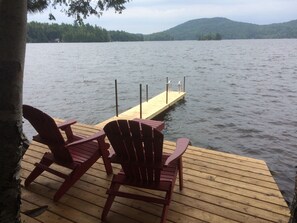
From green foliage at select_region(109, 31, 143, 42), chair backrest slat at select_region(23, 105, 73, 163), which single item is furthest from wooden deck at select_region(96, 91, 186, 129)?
green foliage at select_region(109, 31, 143, 42)

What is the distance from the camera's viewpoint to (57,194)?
3023 millimetres

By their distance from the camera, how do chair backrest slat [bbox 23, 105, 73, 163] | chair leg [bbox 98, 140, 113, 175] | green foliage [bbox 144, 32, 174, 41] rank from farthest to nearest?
green foliage [bbox 144, 32, 174, 41] < chair leg [bbox 98, 140, 113, 175] < chair backrest slat [bbox 23, 105, 73, 163]

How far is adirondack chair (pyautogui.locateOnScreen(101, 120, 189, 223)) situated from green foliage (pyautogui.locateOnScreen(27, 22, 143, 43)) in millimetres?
35341

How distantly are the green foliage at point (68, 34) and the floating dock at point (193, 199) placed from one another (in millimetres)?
34665

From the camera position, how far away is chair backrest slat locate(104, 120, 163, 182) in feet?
8.37

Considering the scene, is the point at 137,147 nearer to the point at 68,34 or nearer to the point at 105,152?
the point at 105,152

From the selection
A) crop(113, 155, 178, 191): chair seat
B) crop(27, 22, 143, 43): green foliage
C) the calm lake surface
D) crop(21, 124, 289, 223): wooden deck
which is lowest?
the calm lake surface

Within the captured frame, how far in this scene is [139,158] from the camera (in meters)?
2.68

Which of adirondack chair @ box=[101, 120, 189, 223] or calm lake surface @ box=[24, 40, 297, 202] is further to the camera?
calm lake surface @ box=[24, 40, 297, 202]

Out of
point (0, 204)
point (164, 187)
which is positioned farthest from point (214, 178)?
point (0, 204)

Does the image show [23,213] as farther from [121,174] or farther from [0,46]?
[0,46]

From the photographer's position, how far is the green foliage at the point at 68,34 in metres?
64.1

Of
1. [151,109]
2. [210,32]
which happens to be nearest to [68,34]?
[151,109]

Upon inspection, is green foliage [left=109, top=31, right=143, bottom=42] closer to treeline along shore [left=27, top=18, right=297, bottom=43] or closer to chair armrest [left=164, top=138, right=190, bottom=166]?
treeline along shore [left=27, top=18, right=297, bottom=43]
